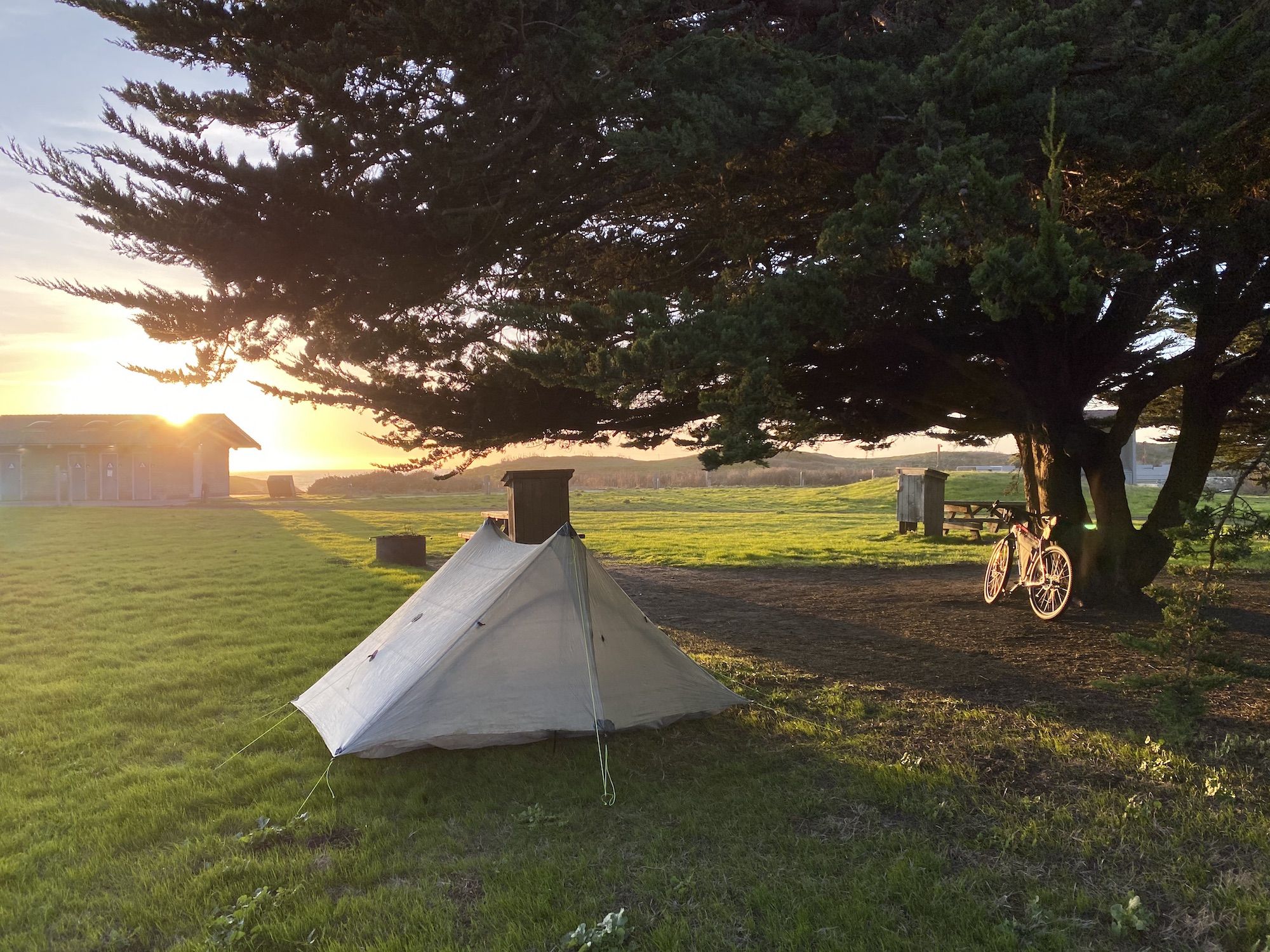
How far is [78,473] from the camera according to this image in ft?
127

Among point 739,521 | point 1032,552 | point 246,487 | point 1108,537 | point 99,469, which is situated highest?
point 99,469

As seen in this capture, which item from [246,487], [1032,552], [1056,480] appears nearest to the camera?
[1032,552]

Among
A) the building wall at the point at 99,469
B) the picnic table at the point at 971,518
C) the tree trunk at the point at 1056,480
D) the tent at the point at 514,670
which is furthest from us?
the building wall at the point at 99,469

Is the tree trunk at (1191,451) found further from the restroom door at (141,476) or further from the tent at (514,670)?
the restroom door at (141,476)

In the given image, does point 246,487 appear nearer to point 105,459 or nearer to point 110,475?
point 110,475

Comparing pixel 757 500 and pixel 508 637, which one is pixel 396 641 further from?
pixel 757 500

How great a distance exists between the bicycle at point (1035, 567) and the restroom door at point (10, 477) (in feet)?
143

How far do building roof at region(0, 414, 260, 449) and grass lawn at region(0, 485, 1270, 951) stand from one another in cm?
3552

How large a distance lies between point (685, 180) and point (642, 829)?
578 centimetres

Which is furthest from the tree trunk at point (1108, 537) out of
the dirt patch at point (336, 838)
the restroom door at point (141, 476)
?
the restroom door at point (141, 476)

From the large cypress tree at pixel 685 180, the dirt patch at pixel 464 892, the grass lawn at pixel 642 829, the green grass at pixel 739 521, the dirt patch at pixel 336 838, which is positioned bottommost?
the dirt patch at pixel 464 892

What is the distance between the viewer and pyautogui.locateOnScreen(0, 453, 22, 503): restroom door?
127 feet

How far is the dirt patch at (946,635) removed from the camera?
22.8ft

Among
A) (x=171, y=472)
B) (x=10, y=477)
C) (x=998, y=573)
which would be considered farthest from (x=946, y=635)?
(x=10, y=477)
